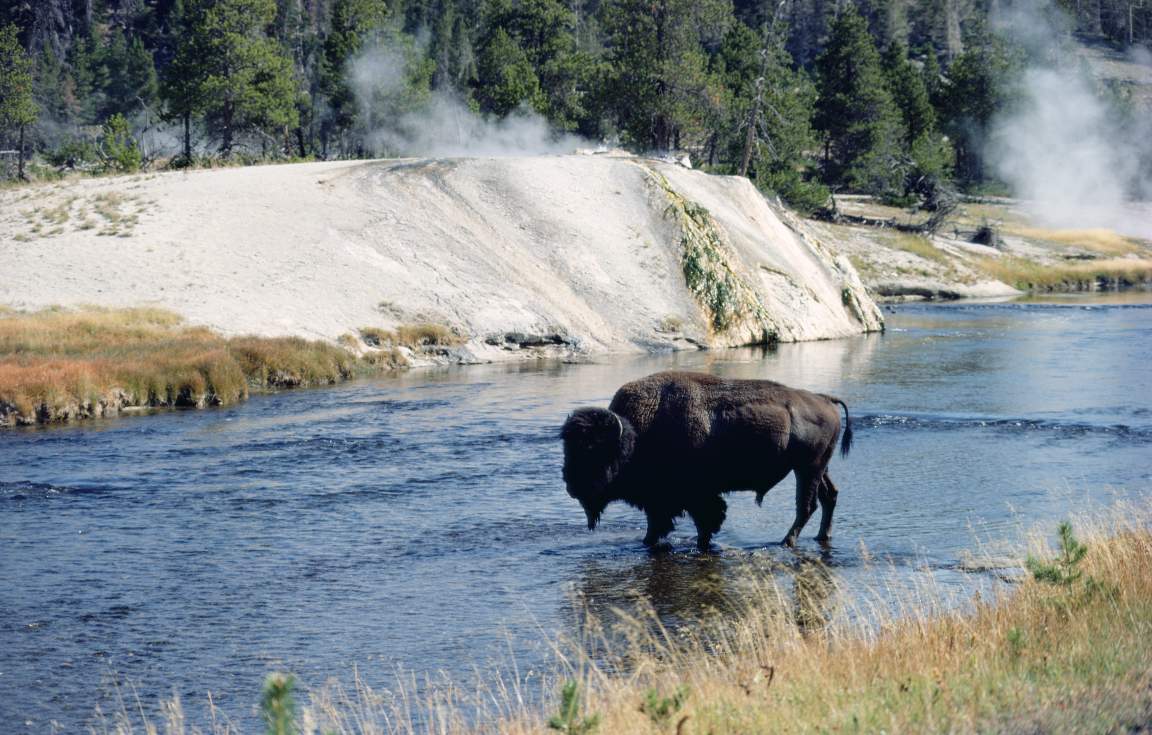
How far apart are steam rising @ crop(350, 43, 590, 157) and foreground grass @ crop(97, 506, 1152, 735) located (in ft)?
203

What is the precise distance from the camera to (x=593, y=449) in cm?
1215

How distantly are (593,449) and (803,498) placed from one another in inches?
88.9

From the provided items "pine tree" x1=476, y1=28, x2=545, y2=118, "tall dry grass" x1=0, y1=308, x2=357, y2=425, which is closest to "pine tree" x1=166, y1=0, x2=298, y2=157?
"pine tree" x1=476, y1=28, x2=545, y2=118

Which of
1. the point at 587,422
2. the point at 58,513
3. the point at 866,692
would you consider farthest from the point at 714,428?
the point at 58,513

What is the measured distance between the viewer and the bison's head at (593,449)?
39.8ft

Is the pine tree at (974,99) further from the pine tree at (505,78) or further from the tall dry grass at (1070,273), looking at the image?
the pine tree at (505,78)

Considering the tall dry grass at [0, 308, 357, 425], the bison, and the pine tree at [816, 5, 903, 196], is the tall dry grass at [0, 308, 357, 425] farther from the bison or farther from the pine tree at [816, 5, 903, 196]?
the pine tree at [816, 5, 903, 196]

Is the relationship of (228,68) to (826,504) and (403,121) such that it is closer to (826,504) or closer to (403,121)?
(403,121)

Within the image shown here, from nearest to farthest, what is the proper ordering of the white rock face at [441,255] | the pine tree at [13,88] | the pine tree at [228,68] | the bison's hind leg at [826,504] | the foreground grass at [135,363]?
the bison's hind leg at [826,504]
the foreground grass at [135,363]
the white rock face at [441,255]
the pine tree at [228,68]
the pine tree at [13,88]

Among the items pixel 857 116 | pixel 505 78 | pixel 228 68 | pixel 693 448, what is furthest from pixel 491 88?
pixel 693 448

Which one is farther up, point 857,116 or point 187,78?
point 857,116

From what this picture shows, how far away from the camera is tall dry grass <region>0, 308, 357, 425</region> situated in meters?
21.2

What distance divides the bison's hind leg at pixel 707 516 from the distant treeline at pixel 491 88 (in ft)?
143

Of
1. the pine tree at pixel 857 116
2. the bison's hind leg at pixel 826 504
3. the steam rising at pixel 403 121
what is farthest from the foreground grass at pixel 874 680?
the pine tree at pixel 857 116
